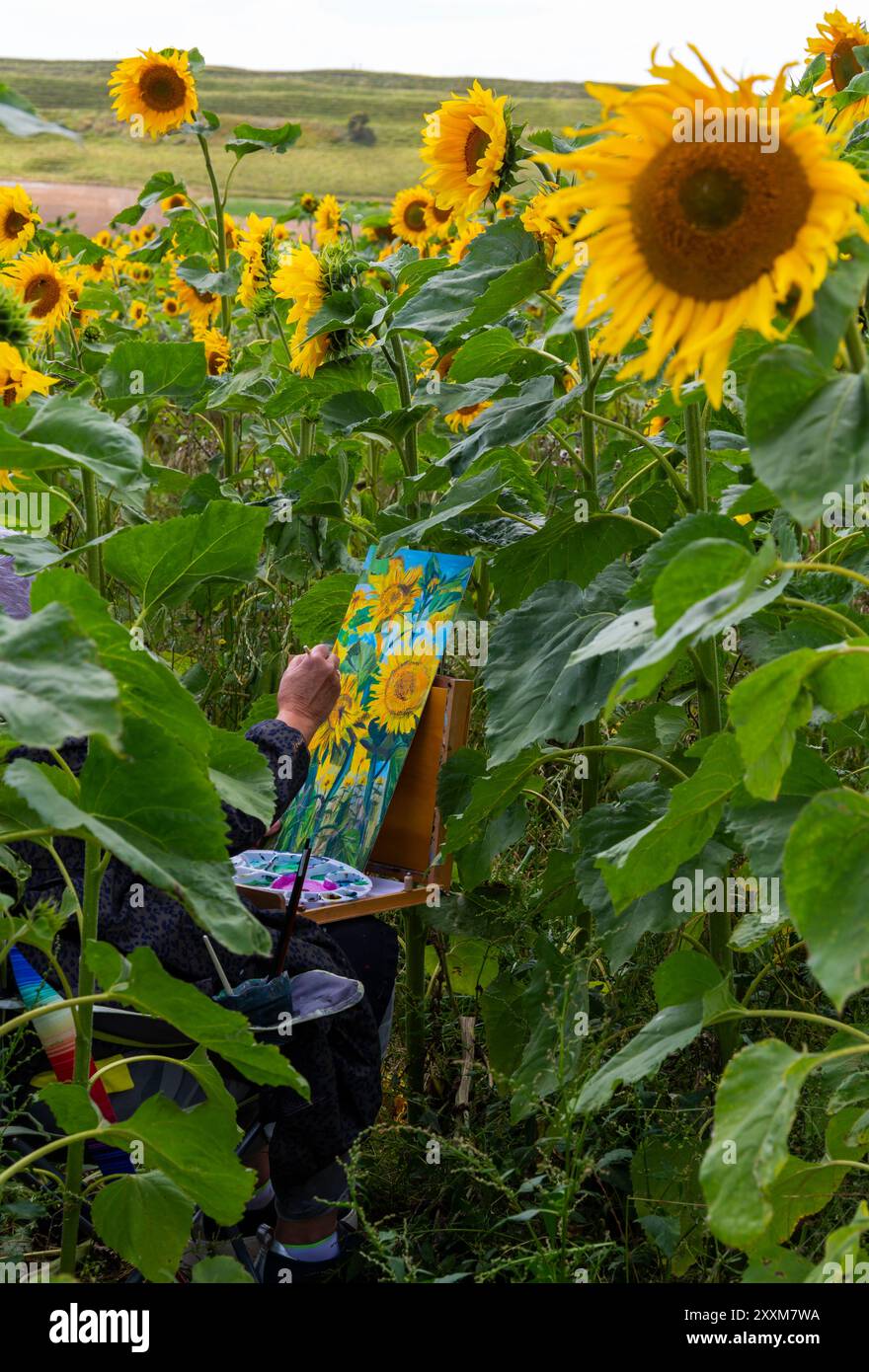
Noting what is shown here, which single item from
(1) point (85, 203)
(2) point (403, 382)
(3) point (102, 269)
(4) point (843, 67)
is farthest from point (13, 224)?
(1) point (85, 203)

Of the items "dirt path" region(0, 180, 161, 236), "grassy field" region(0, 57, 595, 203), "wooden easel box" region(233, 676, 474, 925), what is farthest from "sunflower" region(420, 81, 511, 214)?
"grassy field" region(0, 57, 595, 203)

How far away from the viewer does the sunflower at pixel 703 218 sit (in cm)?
→ 107

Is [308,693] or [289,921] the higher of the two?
[308,693]

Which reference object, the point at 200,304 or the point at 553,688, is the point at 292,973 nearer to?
the point at 553,688

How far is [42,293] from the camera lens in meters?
3.60

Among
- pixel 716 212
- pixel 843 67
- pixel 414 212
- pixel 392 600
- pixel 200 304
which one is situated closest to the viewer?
pixel 716 212

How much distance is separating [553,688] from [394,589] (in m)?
0.82

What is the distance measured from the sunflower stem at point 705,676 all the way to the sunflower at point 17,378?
3.28 ft

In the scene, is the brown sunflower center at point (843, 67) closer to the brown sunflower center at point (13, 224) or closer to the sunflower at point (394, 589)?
the sunflower at point (394, 589)

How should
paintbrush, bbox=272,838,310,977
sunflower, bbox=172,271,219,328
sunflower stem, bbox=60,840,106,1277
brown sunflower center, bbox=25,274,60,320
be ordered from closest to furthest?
sunflower stem, bbox=60,840,106,1277 < paintbrush, bbox=272,838,310,977 < brown sunflower center, bbox=25,274,60,320 < sunflower, bbox=172,271,219,328

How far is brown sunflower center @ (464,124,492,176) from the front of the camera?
220 cm

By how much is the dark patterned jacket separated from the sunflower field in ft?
0.31

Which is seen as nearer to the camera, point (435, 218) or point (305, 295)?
point (305, 295)

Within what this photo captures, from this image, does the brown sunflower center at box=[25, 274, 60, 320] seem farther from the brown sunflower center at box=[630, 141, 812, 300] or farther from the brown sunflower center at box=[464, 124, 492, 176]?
the brown sunflower center at box=[630, 141, 812, 300]
